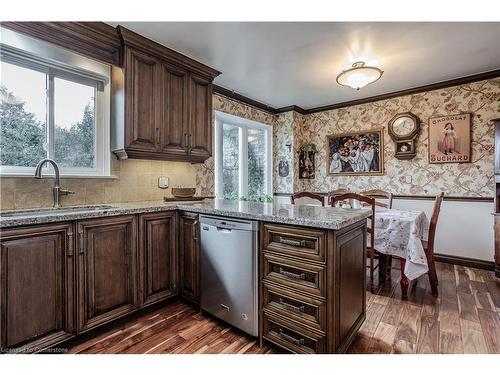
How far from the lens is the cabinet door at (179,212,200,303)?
2.07m

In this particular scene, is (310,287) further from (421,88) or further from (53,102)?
(421,88)

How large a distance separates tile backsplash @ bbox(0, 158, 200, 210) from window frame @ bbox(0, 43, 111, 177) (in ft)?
0.23

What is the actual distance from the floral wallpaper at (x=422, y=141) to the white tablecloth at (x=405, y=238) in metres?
1.15

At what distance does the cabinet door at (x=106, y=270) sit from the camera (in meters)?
1.67

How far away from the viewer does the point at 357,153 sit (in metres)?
4.09

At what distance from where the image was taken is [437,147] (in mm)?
3416

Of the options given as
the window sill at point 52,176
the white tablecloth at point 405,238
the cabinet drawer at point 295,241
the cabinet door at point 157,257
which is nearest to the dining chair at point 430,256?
the white tablecloth at point 405,238

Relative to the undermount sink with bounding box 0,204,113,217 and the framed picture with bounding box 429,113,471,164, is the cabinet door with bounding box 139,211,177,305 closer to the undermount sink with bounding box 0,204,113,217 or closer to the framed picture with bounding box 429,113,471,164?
the undermount sink with bounding box 0,204,113,217

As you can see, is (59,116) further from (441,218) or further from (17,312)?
(441,218)

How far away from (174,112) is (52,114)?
0.99m

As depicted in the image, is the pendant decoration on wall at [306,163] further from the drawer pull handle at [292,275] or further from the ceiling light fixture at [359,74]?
the drawer pull handle at [292,275]

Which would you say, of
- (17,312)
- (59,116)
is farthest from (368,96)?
(17,312)

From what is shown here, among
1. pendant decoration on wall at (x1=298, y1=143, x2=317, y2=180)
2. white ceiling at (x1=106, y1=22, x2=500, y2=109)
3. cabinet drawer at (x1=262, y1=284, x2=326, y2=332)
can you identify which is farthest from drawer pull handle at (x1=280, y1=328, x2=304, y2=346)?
pendant decoration on wall at (x1=298, y1=143, x2=317, y2=180)
